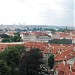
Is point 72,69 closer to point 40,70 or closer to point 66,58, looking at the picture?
point 40,70

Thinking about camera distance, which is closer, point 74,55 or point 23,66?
point 23,66

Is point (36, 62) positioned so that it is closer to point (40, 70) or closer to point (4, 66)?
point (40, 70)

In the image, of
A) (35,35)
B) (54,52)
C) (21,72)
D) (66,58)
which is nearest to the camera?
(21,72)

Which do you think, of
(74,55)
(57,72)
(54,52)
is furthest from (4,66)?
(54,52)

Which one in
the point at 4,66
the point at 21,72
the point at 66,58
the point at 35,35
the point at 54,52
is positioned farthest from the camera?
the point at 35,35

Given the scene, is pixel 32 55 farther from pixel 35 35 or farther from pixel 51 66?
pixel 35 35

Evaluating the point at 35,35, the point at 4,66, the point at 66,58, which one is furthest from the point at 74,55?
the point at 35,35

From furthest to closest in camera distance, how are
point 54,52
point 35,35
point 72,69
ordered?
point 35,35
point 54,52
point 72,69

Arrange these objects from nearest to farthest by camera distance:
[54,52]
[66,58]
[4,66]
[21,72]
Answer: [4,66], [21,72], [66,58], [54,52]

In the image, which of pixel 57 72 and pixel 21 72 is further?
pixel 21 72
